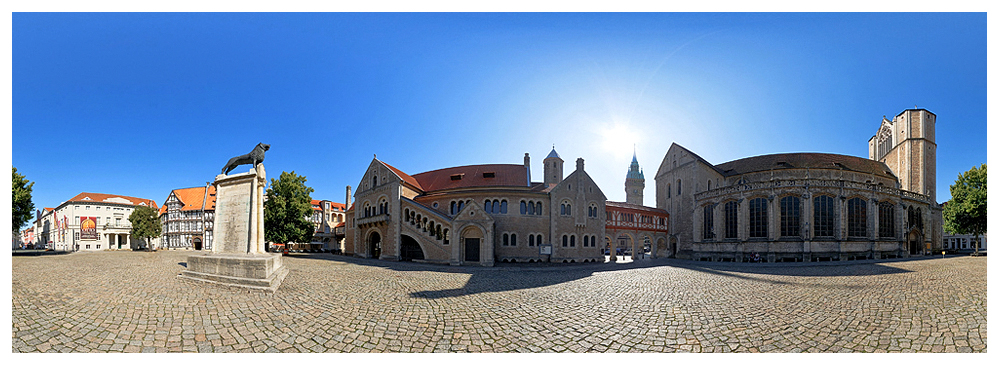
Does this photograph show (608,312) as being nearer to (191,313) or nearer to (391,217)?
(191,313)

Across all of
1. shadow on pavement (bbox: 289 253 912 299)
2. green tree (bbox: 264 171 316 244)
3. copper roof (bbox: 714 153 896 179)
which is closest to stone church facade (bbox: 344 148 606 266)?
shadow on pavement (bbox: 289 253 912 299)

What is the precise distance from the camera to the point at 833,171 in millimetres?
42781

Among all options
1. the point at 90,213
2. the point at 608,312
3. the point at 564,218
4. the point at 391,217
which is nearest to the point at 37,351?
A: the point at 608,312

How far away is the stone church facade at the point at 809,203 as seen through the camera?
3362cm

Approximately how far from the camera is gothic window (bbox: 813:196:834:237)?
3369cm

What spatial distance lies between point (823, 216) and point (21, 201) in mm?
68390

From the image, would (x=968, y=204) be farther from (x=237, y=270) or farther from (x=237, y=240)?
(x=237, y=240)

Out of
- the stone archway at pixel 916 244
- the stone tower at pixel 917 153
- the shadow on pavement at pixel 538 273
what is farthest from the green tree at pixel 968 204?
the shadow on pavement at pixel 538 273

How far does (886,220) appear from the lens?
118 ft

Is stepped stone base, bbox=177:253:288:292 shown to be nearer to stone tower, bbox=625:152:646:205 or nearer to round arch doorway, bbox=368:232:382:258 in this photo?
round arch doorway, bbox=368:232:382:258

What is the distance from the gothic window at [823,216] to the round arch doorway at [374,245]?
41009mm

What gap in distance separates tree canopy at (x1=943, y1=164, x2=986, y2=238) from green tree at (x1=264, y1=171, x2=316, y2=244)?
58.3 metres

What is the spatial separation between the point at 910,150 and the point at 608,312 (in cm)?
6159

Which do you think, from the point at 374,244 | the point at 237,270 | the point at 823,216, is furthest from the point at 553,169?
the point at 237,270
